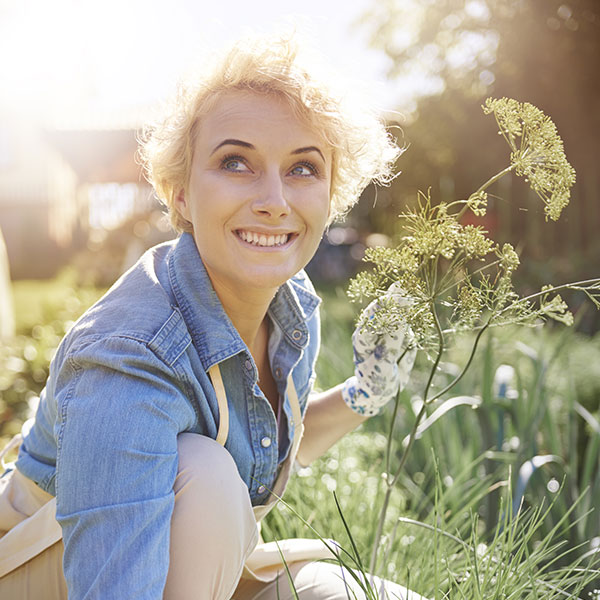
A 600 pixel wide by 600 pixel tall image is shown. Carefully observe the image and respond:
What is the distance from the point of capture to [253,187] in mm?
1409

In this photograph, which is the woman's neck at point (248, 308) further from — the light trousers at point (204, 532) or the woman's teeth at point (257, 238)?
the light trousers at point (204, 532)

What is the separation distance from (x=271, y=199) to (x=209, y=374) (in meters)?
0.37

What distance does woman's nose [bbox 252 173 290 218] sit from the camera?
4.55ft

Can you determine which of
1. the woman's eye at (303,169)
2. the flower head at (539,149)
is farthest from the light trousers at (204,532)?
the flower head at (539,149)

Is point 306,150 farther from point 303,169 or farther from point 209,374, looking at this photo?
point 209,374

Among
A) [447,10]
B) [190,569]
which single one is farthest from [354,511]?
[447,10]

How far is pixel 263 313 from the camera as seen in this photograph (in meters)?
1.61

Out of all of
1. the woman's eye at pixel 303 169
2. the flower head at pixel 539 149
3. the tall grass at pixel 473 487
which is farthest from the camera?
the tall grass at pixel 473 487

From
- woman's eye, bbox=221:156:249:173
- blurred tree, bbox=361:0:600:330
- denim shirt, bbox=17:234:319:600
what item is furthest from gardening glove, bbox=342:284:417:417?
blurred tree, bbox=361:0:600:330

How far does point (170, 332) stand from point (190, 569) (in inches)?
16.5

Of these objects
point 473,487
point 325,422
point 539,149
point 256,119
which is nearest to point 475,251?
point 539,149

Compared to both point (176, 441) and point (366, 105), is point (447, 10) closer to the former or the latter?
point (366, 105)

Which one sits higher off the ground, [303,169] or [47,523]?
[303,169]

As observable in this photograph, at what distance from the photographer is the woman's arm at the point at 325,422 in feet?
5.94
